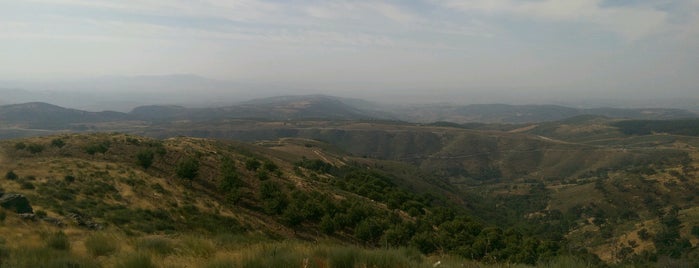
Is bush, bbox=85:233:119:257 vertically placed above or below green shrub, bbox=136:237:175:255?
below

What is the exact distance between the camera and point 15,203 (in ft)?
48.2

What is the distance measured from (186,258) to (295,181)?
33402 millimetres

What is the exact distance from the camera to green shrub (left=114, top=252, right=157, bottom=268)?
6934 millimetres

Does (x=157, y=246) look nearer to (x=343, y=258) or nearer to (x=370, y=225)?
(x=343, y=258)

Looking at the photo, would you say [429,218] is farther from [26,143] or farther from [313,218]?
[26,143]

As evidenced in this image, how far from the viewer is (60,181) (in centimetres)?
2239

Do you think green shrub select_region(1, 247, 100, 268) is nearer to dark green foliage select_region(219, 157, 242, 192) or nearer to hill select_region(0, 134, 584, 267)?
hill select_region(0, 134, 584, 267)

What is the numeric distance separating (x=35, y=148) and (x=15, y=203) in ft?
69.0

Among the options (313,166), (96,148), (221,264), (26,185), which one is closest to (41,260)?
(221,264)

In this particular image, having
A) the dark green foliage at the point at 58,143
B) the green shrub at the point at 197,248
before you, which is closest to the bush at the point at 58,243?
the green shrub at the point at 197,248

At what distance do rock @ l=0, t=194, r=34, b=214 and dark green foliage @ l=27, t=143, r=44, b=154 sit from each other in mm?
19690

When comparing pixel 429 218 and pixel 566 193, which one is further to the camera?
pixel 566 193

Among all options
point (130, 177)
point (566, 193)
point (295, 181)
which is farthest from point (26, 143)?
point (566, 193)

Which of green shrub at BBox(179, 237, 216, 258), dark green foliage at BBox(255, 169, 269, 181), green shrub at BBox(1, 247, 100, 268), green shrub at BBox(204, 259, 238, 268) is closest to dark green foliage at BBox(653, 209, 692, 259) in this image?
dark green foliage at BBox(255, 169, 269, 181)
